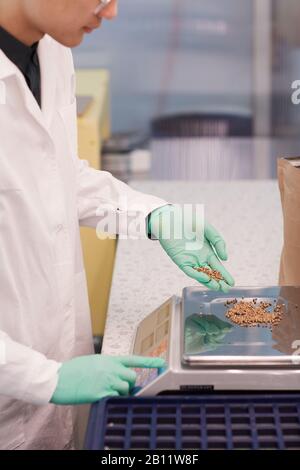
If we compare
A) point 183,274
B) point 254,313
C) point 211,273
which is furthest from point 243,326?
point 183,274

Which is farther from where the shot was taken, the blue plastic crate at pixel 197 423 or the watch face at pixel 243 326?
the watch face at pixel 243 326

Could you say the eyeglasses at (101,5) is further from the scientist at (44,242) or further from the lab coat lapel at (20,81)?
the lab coat lapel at (20,81)

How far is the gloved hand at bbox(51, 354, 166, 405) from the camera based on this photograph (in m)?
1.03

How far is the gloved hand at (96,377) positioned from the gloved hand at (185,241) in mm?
417

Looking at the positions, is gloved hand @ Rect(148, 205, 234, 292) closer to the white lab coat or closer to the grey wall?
the white lab coat

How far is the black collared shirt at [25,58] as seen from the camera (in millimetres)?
1311

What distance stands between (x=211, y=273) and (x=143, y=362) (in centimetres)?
40

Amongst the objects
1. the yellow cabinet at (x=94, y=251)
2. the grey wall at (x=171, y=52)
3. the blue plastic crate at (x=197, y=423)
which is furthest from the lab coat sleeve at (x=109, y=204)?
the grey wall at (x=171, y=52)

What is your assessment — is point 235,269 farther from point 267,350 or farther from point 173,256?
point 267,350

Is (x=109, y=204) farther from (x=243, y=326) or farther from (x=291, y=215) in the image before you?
(x=243, y=326)

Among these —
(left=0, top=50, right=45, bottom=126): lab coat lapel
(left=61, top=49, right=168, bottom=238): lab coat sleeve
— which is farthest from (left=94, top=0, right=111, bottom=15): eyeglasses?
(left=61, top=49, right=168, bottom=238): lab coat sleeve

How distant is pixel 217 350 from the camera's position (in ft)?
3.39

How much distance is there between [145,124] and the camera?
14.9 ft

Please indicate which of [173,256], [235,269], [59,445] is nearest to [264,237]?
[235,269]
